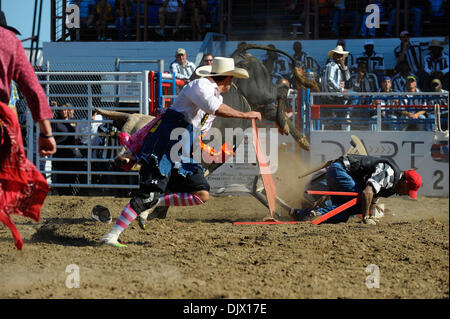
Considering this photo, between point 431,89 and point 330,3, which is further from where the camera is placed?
point 330,3

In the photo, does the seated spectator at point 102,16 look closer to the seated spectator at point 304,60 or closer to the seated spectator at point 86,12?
the seated spectator at point 86,12

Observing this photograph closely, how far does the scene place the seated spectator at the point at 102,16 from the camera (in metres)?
15.5

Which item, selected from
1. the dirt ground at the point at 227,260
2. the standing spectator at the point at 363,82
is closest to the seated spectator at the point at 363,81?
the standing spectator at the point at 363,82

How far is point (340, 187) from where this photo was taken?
22.1 ft

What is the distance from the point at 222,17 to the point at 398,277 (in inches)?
463

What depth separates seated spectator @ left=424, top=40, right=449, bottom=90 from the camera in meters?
12.9

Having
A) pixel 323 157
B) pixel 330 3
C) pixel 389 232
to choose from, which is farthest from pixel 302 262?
pixel 330 3

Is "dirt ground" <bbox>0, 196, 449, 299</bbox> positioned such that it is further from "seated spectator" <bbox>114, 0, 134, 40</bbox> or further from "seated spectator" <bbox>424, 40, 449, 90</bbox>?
"seated spectator" <bbox>114, 0, 134, 40</bbox>

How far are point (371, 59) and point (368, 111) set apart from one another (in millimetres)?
3467

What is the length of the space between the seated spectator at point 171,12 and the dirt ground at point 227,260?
8.91 m

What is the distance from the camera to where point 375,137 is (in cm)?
955

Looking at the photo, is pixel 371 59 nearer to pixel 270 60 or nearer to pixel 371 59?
pixel 371 59

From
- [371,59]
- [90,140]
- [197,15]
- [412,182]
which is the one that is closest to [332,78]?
[371,59]

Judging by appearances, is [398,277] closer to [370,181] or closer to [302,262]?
[302,262]
